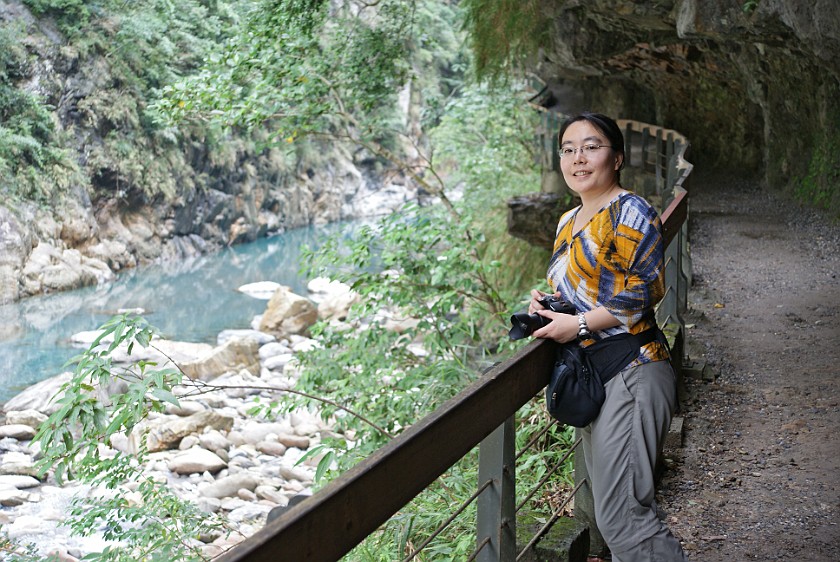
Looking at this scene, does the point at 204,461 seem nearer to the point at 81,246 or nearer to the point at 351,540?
the point at 351,540

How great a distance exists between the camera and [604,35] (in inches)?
542

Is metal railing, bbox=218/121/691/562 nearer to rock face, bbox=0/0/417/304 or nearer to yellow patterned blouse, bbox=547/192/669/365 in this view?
yellow patterned blouse, bbox=547/192/669/365

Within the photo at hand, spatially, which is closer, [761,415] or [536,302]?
[536,302]

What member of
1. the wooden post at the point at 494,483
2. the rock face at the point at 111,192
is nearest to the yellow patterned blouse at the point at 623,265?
the wooden post at the point at 494,483

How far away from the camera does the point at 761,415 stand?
448cm

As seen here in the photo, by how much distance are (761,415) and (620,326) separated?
8.95 feet

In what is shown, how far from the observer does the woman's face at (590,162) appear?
2195 mm

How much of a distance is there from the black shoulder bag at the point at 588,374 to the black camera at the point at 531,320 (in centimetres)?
11

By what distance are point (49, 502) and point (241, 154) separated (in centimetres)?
2494

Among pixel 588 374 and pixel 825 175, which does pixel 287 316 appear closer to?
pixel 825 175

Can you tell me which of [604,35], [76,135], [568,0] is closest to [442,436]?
[568,0]

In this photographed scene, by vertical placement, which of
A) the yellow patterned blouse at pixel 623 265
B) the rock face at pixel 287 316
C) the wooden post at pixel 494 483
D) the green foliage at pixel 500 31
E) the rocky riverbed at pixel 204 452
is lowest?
the rock face at pixel 287 316

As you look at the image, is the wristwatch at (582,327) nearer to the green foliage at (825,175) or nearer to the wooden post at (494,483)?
the wooden post at (494,483)

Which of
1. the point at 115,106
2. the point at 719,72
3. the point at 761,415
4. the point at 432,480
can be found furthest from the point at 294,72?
the point at 115,106
